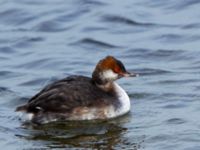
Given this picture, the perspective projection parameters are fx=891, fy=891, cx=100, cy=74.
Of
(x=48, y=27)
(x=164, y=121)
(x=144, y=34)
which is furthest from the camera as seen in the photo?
(x=48, y=27)

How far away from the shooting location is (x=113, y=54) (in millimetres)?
15883

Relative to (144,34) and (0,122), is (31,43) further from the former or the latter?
(0,122)

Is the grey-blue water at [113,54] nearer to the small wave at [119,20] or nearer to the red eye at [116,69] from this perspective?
the small wave at [119,20]

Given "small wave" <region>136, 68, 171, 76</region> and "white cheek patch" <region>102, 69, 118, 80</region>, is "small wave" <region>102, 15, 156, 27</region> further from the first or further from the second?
"white cheek patch" <region>102, 69, 118, 80</region>

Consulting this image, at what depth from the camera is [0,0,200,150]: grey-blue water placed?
1132 cm

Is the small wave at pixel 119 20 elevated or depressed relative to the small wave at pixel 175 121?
elevated

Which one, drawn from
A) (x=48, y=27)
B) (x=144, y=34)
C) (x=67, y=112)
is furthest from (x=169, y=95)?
(x=48, y=27)

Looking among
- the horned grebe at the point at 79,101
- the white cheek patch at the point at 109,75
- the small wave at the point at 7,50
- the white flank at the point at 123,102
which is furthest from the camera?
the small wave at the point at 7,50

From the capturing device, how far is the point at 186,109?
12.2m

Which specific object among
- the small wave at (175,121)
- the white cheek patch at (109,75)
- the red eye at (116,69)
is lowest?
the small wave at (175,121)

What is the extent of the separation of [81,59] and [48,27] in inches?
116

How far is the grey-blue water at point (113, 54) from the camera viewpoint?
11.3 m

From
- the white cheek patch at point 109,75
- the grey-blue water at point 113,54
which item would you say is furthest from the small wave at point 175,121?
the white cheek patch at point 109,75

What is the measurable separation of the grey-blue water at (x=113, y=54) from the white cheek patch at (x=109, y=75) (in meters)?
0.53
